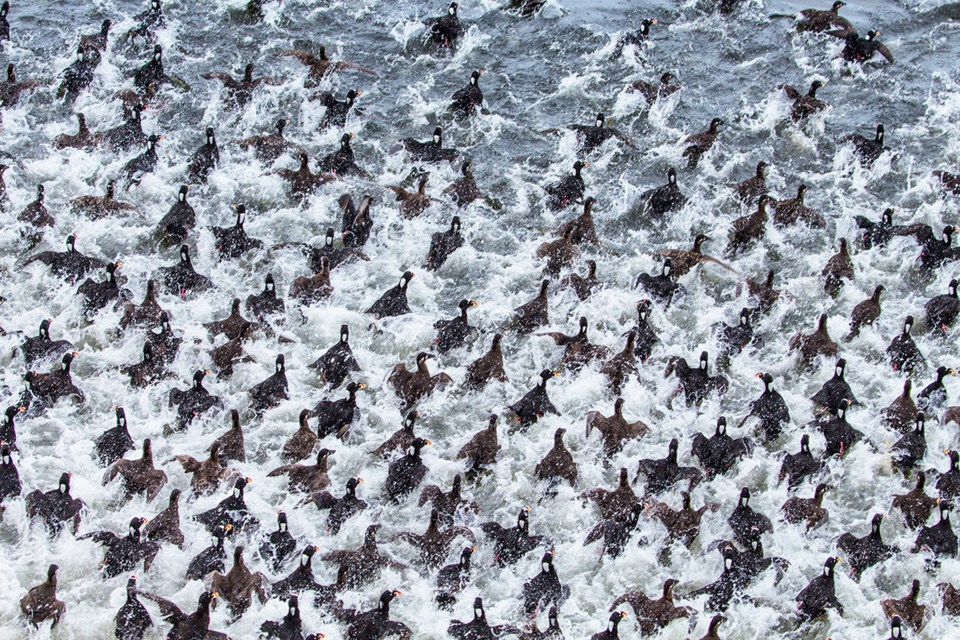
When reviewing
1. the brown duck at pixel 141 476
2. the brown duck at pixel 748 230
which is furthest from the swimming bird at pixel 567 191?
the brown duck at pixel 141 476

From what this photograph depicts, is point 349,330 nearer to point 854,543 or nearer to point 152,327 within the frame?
point 152,327

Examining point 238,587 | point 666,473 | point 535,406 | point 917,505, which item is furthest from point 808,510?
point 238,587

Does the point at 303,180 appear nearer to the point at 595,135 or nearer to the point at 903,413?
the point at 595,135

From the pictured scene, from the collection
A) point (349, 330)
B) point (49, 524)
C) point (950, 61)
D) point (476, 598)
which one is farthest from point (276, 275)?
point (950, 61)

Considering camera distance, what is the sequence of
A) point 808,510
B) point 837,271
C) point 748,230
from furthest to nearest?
point 748,230, point 837,271, point 808,510

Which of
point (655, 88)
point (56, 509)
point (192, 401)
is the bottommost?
point (655, 88)

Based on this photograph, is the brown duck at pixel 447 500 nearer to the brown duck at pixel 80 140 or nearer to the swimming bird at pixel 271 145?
the swimming bird at pixel 271 145
